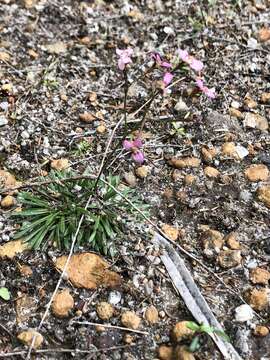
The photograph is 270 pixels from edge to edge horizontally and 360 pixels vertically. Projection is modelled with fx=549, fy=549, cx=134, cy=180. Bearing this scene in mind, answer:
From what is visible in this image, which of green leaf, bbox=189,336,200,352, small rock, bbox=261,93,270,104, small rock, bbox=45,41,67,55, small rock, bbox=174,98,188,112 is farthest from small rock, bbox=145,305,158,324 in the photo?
small rock, bbox=45,41,67,55

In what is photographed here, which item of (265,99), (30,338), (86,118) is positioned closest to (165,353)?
(30,338)

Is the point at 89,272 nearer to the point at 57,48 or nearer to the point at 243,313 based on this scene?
the point at 243,313

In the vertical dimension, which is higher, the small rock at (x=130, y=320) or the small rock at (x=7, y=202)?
the small rock at (x=7, y=202)

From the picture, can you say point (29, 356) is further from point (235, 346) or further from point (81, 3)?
point (81, 3)

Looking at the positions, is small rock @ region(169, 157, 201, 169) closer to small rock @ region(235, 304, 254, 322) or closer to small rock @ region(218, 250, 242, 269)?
small rock @ region(218, 250, 242, 269)

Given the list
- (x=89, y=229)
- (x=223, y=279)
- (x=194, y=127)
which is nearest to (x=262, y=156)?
(x=194, y=127)

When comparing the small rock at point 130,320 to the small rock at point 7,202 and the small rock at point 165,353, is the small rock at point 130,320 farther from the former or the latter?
the small rock at point 7,202

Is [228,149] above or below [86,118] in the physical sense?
below

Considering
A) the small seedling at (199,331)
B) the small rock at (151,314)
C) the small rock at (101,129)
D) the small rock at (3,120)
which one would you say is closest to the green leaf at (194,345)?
the small seedling at (199,331)
